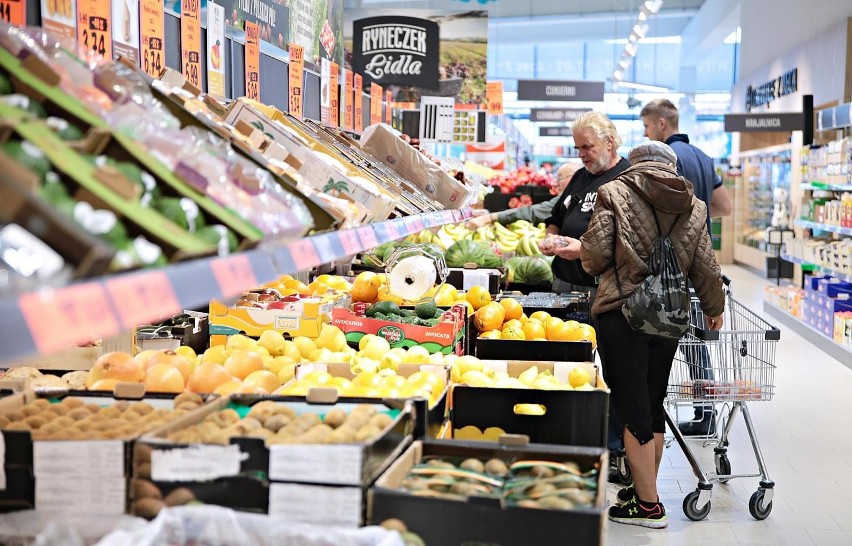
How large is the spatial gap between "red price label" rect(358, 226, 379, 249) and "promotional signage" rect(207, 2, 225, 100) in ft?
5.98

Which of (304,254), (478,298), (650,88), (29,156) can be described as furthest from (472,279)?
(650,88)

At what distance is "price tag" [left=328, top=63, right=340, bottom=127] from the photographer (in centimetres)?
631

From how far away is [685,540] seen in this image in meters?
4.09

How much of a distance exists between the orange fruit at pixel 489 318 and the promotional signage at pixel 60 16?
2189mm

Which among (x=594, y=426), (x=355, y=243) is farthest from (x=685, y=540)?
(x=355, y=243)

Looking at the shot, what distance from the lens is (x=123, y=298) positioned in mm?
1030

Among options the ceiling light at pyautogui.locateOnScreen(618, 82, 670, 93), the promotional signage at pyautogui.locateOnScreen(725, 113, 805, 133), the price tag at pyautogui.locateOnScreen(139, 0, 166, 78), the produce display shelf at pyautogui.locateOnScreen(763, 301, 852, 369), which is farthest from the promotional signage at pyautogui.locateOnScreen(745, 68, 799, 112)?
the price tag at pyautogui.locateOnScreen(139, 0, 166, 78)

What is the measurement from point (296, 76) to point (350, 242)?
343cm

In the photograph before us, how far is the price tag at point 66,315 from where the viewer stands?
35.1 inches

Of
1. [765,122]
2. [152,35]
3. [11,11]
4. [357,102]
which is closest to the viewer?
[11,11]

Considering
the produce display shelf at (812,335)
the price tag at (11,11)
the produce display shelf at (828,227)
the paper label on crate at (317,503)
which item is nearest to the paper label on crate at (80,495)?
the paper label on crate at (317,503)

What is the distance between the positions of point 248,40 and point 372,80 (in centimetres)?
398

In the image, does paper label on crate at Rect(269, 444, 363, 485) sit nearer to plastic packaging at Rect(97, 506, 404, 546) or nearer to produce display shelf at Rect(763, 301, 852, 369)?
plastic packaging at Rect(97, 506, 404, 546)

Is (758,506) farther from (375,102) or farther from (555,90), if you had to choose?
(555,90)
